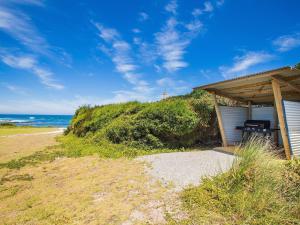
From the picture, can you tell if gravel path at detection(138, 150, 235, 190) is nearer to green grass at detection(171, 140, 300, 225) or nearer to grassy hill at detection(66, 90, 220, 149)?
green grass at detection(171, 140, 300, 225)

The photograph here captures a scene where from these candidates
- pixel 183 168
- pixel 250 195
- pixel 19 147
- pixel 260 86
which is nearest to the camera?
pixel 250 195

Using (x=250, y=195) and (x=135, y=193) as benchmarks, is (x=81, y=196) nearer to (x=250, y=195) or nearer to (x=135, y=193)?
(x=135, y=193)

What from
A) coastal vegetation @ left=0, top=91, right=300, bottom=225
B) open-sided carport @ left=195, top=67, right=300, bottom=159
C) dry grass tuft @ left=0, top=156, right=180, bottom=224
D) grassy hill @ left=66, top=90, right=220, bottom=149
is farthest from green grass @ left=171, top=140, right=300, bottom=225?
grassy hill @ left=66, top=90, right=220, bottom=149

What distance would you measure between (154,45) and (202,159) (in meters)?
9.60

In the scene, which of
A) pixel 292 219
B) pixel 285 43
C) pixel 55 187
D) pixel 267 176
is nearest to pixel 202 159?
pixel 267 176

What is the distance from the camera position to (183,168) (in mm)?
5543

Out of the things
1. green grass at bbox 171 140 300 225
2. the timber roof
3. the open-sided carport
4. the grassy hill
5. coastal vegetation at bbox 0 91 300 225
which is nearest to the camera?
green grass at bbox 171 140 300 225

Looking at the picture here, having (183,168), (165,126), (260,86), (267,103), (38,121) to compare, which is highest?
(38,121)

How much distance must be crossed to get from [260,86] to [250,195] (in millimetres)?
5784

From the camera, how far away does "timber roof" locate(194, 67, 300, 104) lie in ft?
19.4

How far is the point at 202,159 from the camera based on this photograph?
6.61m

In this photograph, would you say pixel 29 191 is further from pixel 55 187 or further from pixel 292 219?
pixel 292 219

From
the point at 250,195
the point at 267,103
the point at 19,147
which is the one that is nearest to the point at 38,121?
the point at 19,147

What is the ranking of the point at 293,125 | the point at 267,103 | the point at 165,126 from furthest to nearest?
the point at 267,103 → the point at 165,126 → the point at 293,125
